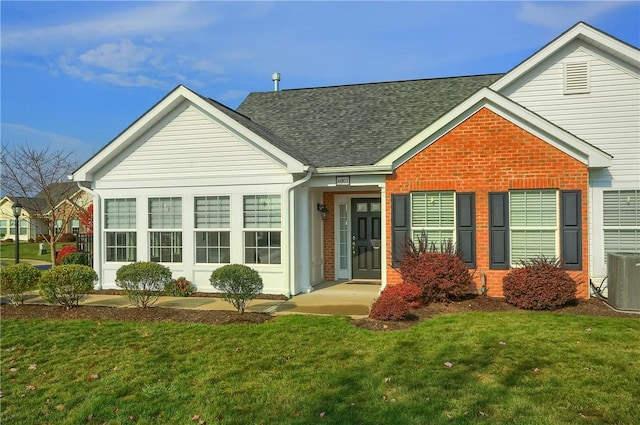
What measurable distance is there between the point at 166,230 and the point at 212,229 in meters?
1.36

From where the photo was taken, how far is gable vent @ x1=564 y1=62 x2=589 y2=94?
10680 mm

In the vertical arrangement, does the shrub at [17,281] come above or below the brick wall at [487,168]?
below

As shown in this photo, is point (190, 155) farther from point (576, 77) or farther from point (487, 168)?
point (576, 77)

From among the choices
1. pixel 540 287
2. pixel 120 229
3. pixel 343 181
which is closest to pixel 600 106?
pixel 540 287

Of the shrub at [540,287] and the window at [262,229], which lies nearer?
the shrub at [540,287]

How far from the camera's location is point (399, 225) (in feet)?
34.9

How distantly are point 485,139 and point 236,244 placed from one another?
6.54 m

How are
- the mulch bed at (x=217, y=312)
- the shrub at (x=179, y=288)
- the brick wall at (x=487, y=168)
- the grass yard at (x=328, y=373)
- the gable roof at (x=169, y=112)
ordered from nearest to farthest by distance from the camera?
1. the grass yard at (x=328, y=373)
2. the mulch bed at (x=217, y=312)
3. the brick wall at (x=487, y=168)
4. the gable roof at (x=169, y=112)
5. the shrub at (x=179, y=288)

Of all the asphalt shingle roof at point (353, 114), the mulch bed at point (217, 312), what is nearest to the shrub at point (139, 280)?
the mulch bed at point (217, 312)

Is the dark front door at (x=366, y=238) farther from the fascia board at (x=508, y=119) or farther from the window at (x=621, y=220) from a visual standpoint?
the window at (x=621, y=220)

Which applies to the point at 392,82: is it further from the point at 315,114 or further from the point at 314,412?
the point at 314,412

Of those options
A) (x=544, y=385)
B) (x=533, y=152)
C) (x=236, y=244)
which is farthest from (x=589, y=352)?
(x=236, y=244)

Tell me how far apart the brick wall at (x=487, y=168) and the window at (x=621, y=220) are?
99cm

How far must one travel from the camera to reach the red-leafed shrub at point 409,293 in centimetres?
884
